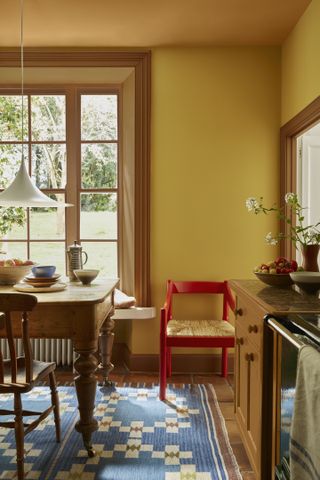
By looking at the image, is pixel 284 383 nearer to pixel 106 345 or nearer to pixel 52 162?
pixel 106 345

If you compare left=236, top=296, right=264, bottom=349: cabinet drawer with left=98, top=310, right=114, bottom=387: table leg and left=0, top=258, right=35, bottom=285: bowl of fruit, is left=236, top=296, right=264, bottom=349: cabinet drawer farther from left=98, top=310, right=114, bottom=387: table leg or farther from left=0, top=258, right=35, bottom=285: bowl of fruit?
left=0, top=258, right=35, bottom=285: bowl of fruit

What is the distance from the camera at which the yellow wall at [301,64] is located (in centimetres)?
325

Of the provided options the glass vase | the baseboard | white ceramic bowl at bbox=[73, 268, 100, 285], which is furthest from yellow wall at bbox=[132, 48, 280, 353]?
the glass vase

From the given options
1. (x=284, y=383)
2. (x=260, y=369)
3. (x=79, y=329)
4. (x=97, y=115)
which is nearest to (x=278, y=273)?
(x=260, y=369)

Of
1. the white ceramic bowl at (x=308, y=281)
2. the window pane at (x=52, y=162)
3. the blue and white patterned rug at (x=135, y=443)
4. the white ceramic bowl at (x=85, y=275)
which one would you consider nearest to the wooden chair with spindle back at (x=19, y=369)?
the blue and white patterned rug at (x=135, y=443)

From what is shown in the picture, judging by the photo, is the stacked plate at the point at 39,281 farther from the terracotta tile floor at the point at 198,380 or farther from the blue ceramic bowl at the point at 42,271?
the terracotta tile floor at the point at 198,380

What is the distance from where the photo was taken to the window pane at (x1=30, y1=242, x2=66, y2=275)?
4367 millimetres

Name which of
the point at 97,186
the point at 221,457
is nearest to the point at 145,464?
the point at 221,457

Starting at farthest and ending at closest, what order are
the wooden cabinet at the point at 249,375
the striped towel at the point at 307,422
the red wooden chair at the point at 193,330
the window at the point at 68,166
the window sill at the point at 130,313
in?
A: the window at the point at 68,166
the window sill at the point at 130,313
the red wooden chair at the point at 193,330
the wooden cabinet at the point at 249,375
the striped towel at the point at 307,422

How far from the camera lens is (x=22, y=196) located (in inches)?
117

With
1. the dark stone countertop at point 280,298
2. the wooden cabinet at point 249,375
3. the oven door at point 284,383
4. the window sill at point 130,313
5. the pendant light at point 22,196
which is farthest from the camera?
the window sill at point 130,313

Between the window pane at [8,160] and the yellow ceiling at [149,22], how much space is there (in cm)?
90

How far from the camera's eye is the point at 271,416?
6.52 ft

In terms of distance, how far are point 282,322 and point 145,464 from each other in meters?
1.31
